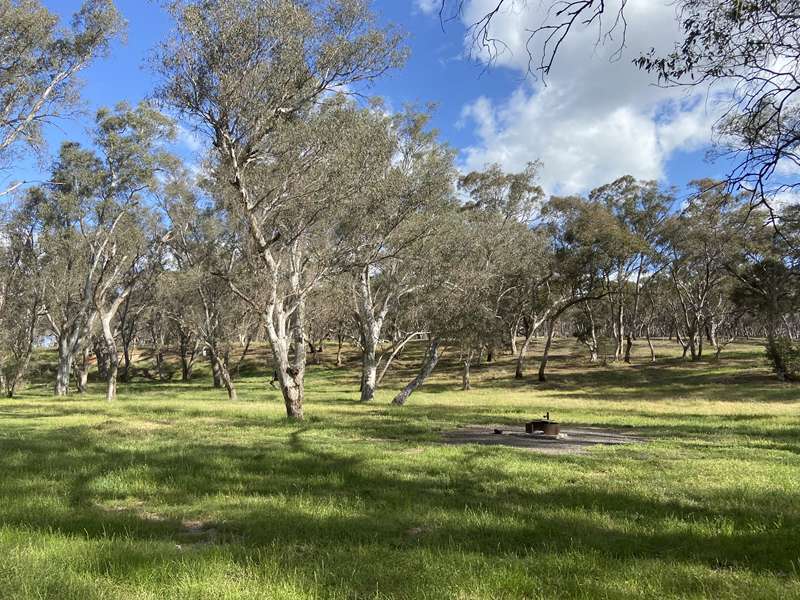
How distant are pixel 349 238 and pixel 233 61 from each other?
7.00m

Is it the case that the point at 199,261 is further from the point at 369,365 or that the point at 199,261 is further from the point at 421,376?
the point at 421,376

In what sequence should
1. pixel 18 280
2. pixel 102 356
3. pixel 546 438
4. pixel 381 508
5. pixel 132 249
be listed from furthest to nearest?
pixel 102 356
pixel 18 280
pixel 132 249
pixel 546 438
pixel 381 508

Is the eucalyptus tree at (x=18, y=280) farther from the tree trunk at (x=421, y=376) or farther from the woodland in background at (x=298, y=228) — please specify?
the tree trunk at (x=421, y=376)

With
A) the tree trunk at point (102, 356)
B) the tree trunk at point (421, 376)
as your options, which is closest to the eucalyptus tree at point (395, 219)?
the tree trunk at point (421, 376)

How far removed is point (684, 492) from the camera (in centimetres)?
746

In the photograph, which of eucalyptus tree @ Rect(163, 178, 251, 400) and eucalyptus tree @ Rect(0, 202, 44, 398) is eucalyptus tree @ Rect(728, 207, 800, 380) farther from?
eucalyptus tree @ Rect(0, 202, 44, 398)

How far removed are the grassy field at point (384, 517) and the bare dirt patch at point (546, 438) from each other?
0.81m

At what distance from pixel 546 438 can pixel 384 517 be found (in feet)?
28.3

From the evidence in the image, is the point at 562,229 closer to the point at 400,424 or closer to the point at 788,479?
the point at 400,424

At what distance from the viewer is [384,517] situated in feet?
19.9

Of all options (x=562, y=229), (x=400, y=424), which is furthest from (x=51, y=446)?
(x=562, y=229)

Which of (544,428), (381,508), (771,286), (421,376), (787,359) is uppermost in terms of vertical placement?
(771,286)

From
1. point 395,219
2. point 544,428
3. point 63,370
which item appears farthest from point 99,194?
point 544,428

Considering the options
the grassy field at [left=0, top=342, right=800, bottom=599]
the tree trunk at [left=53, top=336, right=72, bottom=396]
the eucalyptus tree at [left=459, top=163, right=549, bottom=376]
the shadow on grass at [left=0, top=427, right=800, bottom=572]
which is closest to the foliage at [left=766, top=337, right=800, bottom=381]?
the eucalyptus tree at [left=459, top=163, right=549, bottom=376]
